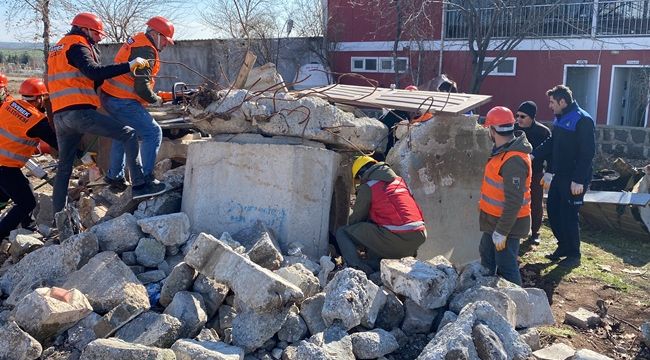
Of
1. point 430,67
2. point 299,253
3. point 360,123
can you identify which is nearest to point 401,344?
point 299,253

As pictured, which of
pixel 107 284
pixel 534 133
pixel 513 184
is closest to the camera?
pixel 107 284

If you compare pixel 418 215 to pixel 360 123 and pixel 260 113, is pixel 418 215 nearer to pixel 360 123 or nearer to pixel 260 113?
pixel 360 123

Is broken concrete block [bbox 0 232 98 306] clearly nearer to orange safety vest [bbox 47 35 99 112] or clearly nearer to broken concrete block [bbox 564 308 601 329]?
orange safety vest [bbox 47 35 99 112]

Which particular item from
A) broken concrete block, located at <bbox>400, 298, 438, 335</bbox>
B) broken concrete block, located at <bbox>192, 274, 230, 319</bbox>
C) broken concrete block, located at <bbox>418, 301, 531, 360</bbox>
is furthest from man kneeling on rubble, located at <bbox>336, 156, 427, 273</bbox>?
broken concrete block, located at <bbox>418, 301, 531, 360</bbox>

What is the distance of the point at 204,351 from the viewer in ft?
12.1

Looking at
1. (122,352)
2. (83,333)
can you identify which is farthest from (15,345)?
(122,352)

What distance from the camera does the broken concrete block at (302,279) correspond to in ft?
14.2

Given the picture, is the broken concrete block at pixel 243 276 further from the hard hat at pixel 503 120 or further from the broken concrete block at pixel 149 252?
the hard hat at pixel 503 120

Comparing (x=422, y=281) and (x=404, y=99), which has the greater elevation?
(x=404, y=99)

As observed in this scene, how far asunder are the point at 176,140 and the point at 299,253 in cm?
289

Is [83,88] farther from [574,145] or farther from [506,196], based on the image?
[574,145]

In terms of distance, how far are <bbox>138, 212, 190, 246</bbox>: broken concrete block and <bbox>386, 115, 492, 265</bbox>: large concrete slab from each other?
7.18 ft

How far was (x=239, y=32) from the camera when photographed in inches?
790

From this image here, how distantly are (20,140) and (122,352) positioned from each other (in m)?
3.16
